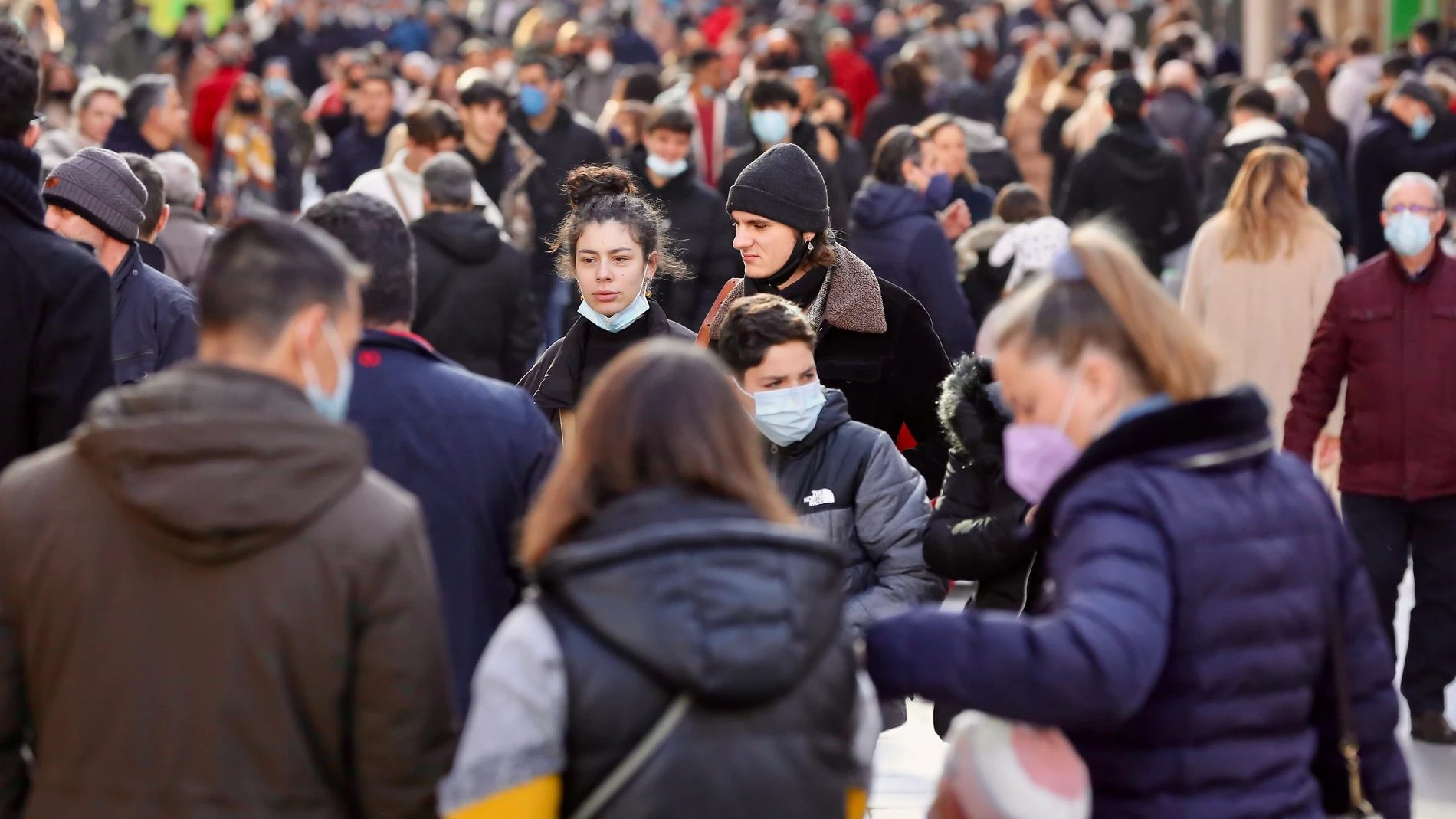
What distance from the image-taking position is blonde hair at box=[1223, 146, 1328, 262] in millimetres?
8352

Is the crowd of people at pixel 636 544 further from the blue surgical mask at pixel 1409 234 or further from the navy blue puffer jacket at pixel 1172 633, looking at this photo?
the blue surgical mask at pixel 1409 234

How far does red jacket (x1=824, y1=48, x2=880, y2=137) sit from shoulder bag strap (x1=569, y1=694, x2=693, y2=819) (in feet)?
52.2

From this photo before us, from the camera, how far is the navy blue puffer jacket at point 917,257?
8.04m

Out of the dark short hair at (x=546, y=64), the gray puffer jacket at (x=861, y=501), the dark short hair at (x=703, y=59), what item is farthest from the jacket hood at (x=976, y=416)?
the dark short hair at (x=703, y=59)

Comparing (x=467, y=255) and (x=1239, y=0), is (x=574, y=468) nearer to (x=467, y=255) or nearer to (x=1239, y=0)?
(x=467, y=255)

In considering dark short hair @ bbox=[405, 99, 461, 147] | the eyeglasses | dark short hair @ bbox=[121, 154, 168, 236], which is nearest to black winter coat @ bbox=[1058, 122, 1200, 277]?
dark short hair @ bbox=[405, 99, 461, 147]

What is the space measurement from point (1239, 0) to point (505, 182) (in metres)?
19.5

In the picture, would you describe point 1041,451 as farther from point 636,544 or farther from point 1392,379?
point 1392,379

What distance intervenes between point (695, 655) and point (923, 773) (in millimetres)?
4029

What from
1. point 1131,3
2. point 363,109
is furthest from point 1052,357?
point 1131,3

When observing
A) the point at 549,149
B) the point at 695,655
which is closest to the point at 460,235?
the point at 549,149

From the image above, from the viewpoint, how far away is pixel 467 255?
28.3ft

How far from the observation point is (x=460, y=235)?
28.3 feet

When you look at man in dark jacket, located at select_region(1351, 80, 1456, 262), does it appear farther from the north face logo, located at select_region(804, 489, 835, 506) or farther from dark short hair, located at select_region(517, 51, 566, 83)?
Answer: the north face logo, located at select_region(804, 489, 835, 506)
